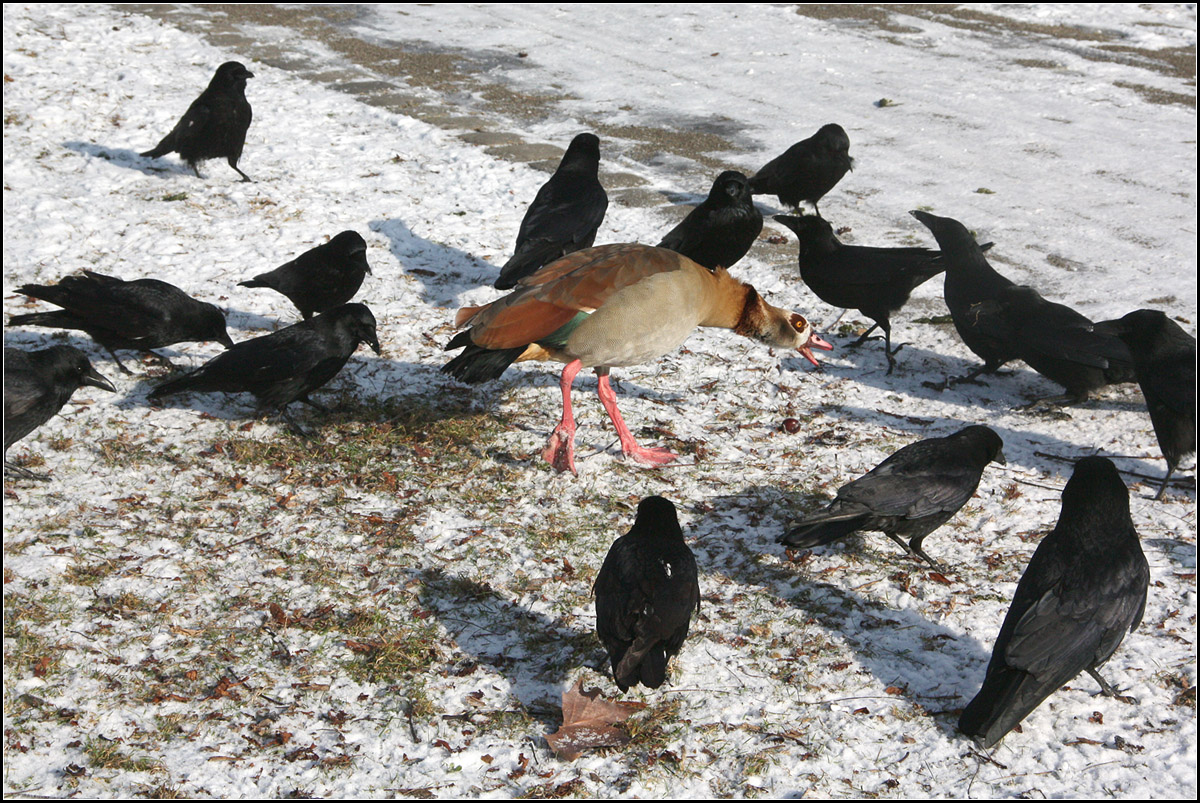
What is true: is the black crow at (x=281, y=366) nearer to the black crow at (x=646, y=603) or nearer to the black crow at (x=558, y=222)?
the black crow at (x=558, y=222)

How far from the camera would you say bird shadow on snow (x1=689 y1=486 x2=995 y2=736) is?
4.14m

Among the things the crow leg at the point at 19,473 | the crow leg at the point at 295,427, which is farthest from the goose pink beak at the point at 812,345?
the crow leg at the point at 19,473

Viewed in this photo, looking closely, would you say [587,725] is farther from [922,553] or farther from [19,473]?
[19,473]

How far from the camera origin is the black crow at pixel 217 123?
9.22 meters

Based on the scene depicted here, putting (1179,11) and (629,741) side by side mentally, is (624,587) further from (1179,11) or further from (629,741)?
(1179,11)

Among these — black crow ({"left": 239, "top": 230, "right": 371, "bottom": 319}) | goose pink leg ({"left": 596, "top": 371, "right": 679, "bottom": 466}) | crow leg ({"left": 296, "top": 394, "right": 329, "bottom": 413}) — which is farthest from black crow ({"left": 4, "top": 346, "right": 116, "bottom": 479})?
goose pink leg ({"left": 596, "top": 371, "right": 679, "bottom": 466})

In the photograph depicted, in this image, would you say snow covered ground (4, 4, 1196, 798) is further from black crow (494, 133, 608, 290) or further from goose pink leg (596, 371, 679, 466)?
black crow (494, 133, 608, 290)

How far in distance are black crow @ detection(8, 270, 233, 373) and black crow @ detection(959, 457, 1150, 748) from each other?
5.08 m

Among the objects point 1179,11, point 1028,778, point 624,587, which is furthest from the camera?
point 1179,11

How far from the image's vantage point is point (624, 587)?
13.2ft

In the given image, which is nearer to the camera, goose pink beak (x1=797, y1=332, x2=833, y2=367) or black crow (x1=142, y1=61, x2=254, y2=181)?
goose pink beak (x1=797, y1=332, x2=833, y2=367)

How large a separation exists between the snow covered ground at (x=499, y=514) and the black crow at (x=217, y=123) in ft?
1.14

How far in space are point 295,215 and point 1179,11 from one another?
14.7 meters

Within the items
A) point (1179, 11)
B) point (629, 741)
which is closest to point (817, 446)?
point (629, 741)
